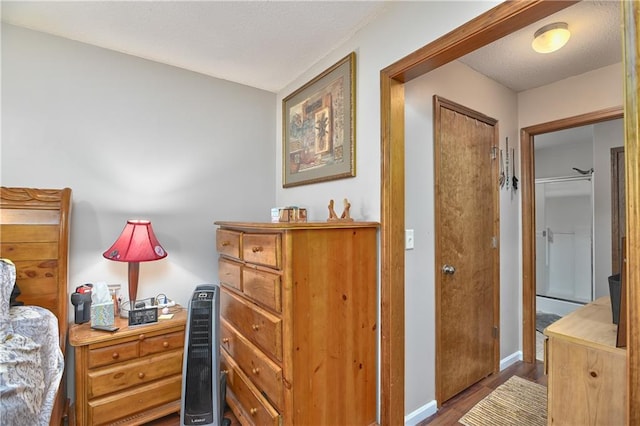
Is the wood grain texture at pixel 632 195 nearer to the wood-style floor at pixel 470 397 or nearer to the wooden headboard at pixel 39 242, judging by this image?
the wood-style floor at pixel 470 397

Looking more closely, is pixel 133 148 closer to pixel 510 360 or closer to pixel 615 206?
pixel 510 360

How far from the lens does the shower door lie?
→ 13.4 feet

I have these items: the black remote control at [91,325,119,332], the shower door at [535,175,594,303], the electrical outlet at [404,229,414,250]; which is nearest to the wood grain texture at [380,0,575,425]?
the electrical outlet at [404,229,414,250]

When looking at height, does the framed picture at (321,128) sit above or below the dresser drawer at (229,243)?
above

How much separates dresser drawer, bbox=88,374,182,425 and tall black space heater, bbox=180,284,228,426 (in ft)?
1.01

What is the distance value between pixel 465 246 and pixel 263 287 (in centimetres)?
150

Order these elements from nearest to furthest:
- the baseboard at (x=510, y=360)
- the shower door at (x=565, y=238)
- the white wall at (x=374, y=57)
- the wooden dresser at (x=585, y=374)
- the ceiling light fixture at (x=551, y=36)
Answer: the wooden dresser at (x=585, y=374) < the white wall at (x=374, y=57) < the ceiling light fixture at (x=551, y=36) < the baseboard at (x=510, y=360) < the shower door at (x=565, y=238)

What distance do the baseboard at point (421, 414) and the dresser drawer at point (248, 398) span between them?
840mm

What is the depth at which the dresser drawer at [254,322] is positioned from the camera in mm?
1436

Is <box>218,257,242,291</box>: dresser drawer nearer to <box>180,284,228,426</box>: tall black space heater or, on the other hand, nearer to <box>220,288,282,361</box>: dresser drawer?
<box>220,288,282,361</box>: dresser drawer

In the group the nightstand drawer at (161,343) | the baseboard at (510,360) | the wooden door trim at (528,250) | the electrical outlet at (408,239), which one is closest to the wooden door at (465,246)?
the baseboard at (510,360)

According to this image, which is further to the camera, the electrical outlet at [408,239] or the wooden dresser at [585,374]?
the electrical outlet at [408,239]

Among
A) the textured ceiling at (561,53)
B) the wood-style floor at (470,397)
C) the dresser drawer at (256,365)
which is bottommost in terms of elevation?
the wood-style floor at (470,397)

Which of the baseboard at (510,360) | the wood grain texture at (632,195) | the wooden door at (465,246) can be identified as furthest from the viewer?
the baseboard at (510,360)
